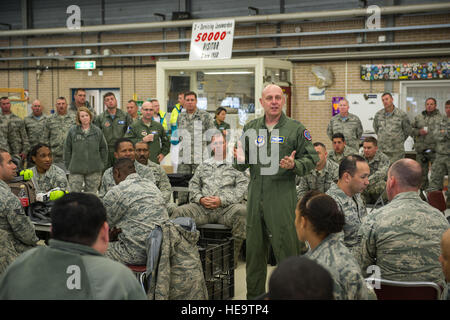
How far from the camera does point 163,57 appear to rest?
12867 mm

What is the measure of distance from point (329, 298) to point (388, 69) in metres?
9.76

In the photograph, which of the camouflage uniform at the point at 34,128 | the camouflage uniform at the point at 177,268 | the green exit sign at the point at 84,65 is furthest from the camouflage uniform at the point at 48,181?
the green exit sign at the point at 84,65

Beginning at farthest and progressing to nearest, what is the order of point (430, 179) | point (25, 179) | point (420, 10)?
1. point (420, 10)
2. point (430, 179)
3. point (25, 179)

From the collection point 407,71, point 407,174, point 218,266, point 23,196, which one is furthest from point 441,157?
point 23,196

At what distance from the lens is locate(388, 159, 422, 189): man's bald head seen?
3.09 m

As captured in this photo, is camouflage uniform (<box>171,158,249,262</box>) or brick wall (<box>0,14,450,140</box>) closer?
camouflage uniform (<box>171,158,249,262</box>)

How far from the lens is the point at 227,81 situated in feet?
37.5

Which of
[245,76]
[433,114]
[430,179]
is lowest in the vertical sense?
[430,179]

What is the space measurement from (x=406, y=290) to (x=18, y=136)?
8.53 metres

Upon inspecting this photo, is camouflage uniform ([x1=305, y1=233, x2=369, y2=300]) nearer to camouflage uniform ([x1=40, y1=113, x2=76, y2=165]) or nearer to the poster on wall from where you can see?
camouflage uniform ([x1=40, y1=113, x2=76, y2=165])

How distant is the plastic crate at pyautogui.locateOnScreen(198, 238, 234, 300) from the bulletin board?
22.9ft

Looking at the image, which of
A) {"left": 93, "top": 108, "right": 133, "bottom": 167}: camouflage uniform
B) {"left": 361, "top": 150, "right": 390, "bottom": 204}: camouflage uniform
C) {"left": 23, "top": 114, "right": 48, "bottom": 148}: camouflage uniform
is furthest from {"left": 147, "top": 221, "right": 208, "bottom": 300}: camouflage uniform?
{"left": 23, "top": 114, "right": 48, "bottom": 148}: camouflage uniform
